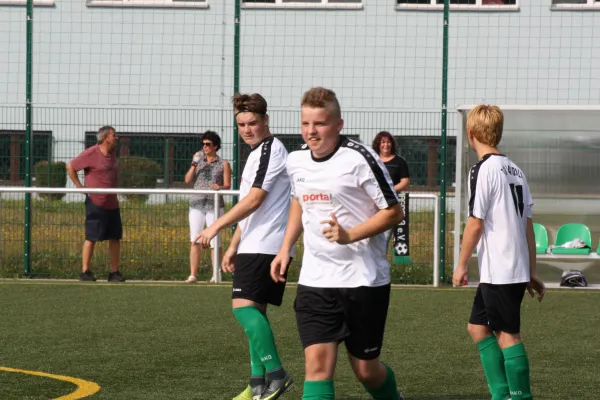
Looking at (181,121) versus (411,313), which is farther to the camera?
(181,121)

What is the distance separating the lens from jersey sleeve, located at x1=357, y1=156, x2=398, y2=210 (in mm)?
5285

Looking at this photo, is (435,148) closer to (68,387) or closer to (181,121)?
(181,121)

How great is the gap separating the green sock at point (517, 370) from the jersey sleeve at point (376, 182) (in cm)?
123

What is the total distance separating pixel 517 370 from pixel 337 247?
53.5 inches

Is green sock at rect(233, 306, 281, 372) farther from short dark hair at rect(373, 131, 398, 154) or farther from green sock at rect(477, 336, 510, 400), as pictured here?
short dark hair at rect(373, 131, 398, 154)

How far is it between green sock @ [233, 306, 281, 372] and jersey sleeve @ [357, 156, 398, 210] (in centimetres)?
150

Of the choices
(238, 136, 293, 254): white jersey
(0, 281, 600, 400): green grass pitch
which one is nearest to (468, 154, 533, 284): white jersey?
(0, 281, 600, 400): green grass pitch

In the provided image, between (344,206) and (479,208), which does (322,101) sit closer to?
(344,206)

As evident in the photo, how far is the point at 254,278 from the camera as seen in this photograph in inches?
263

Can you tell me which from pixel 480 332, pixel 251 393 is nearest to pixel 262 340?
pixel 251 393

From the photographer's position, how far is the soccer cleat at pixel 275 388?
6375 mm

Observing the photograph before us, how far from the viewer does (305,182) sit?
538 centimetres

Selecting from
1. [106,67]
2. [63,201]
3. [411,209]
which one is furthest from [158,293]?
[106,67]

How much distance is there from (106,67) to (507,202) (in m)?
13.3
